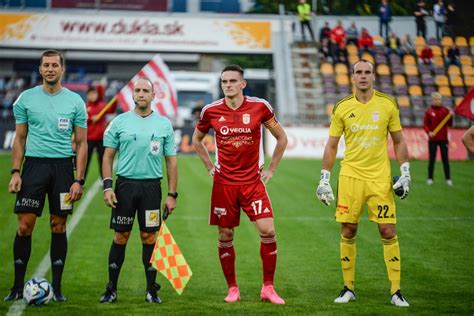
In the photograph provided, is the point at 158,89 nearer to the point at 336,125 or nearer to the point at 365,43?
the point at 336,125

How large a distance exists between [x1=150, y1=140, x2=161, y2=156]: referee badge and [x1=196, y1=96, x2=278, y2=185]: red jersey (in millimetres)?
675

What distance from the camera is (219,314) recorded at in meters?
8.44

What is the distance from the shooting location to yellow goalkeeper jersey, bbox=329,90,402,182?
9.09m

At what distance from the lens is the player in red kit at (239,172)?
9.27 meters

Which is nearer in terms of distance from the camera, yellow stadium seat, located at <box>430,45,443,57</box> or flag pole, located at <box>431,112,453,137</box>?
flag pole, located at <box>431,112,453,137</box>

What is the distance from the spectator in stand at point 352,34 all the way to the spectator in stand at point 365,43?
0.55 metres

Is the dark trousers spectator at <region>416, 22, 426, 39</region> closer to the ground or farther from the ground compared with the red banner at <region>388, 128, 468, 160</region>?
farther from the ground

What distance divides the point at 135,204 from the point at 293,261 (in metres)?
3.74

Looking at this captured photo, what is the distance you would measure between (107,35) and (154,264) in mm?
36248

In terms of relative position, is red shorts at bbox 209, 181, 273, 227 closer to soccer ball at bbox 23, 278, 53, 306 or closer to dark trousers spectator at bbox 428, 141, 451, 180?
soccer ball at bbox 23, 278, 53, 306

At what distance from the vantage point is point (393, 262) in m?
9.08

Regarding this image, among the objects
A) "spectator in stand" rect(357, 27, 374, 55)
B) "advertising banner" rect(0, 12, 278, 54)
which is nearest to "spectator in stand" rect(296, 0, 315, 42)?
"advertising banner" rect(0, 12, 278, 54)

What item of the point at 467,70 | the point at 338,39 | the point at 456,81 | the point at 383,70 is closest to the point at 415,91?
the point at 383,70

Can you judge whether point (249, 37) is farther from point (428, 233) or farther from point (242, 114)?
point (242, 114)
